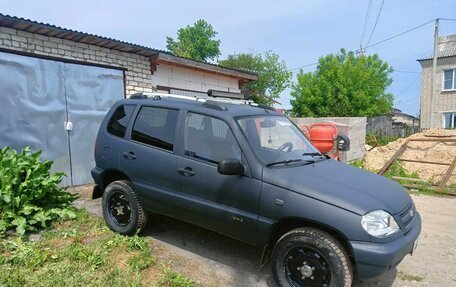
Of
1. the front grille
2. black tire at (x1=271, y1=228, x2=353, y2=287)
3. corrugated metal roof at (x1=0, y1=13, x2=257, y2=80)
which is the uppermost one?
corrugated metal roof at (x1=0, y1=13, x2=257, y2=80)

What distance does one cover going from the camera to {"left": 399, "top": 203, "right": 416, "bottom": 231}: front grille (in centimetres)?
310

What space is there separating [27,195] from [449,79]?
2778 centimetres

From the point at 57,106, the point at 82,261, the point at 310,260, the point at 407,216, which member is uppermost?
the point at 57,106

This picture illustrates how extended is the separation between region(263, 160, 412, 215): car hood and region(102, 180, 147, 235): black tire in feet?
6.34

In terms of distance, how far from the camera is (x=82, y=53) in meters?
7.26

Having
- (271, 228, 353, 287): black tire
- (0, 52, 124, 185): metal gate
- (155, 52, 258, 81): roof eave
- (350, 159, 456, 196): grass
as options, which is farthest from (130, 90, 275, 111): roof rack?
(350, 159, 456, 196): grass

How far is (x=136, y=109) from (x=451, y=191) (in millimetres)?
7358

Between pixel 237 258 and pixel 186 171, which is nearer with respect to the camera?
pixel 186 171

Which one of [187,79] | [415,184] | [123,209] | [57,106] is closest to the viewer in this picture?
[123,209]

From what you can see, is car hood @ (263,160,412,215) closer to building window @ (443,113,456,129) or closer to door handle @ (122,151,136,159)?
door handle @ (122,151,136,159)

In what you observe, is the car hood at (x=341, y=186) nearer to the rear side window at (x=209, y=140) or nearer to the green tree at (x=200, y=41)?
the rear side window at (x=209, y=140)

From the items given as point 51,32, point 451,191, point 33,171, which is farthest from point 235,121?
point 451,191

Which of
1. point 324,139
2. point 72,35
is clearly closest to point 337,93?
point 324,139

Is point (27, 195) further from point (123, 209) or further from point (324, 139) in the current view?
point (324, 139)
